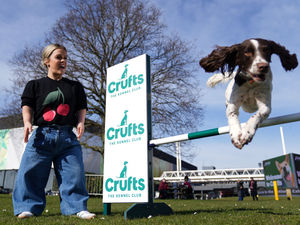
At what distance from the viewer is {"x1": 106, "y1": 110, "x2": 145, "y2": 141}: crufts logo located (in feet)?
11.7

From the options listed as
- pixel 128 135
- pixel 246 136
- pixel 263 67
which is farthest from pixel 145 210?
pixel 263 67

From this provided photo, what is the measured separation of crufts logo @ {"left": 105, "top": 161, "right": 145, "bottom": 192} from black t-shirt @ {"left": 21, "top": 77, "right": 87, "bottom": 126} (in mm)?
990

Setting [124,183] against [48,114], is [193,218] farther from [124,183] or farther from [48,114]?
[48,114]

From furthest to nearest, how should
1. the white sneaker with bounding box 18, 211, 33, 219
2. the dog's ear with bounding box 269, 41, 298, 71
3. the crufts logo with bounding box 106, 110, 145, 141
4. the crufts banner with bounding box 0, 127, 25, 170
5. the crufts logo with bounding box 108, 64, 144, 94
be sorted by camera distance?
the crufts banner with bounding box 0, 127, 25, 170, the crufts logo with bounding box 108, 64, 144, 94, the crufts logo with bounding box 106, 110, 145, 141, the white sneaker with bounding box 18, 211, 33, 219, the dog's ear with bounding box 269, 41, 298, 71

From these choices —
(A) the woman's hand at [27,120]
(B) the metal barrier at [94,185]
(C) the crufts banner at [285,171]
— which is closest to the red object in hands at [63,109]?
(A) the woman's hand at [27,120]

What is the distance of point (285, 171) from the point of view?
59.0 ft

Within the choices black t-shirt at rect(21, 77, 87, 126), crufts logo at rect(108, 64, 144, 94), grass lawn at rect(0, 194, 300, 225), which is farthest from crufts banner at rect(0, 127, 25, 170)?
black t-shirt at rect(21, 77, 87, 126)

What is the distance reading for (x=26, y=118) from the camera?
3.04m

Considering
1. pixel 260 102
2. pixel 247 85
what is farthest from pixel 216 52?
pixel 260 102

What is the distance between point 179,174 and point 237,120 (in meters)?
37.7

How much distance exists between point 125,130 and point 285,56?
7.44 feet

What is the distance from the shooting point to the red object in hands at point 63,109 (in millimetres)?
3154

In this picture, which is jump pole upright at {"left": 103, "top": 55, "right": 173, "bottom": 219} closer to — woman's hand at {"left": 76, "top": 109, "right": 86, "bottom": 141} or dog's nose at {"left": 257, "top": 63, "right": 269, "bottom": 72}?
woman's hand at {"left": 76, "top": 109, "right": 86, "bottom": 141}

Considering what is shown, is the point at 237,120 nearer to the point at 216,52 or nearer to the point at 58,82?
the point at 216,52
